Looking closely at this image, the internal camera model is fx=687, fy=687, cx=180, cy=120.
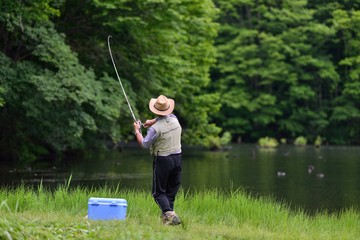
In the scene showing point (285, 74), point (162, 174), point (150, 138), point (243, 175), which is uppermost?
point (285, 74)

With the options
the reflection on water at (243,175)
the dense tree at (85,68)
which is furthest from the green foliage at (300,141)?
the dense tree at (85,68)

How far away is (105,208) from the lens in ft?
32.1

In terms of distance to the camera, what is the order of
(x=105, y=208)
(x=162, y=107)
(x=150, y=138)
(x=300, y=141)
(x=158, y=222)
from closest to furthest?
(x=105, y=208)
(x=158, y=222)
(x=150, y=138)
(x=162, y=107)
(x=300, y=141)

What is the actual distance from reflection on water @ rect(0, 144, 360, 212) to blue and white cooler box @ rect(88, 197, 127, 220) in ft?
23.6

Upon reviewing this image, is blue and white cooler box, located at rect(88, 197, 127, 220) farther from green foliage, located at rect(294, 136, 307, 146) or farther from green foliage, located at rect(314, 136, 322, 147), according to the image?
green foliage, located at rect(294, 136, 307, 146)

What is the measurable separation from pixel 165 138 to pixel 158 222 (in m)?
1.26

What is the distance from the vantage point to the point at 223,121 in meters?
53.5

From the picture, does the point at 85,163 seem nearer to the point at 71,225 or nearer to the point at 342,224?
the point at 342,224

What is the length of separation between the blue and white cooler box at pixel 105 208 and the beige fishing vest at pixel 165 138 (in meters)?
1.02

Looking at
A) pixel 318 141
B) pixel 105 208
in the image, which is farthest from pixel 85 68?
pixel 318 141

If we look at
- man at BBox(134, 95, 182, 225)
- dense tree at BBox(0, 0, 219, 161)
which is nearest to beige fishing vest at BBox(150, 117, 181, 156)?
man at BBox(134, 95, 182, 225)

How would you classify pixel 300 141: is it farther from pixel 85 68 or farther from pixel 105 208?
pixel 105 208

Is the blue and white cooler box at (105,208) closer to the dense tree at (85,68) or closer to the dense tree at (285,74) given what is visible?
the dense tree at (85,68)

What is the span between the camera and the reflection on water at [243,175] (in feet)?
63.4
